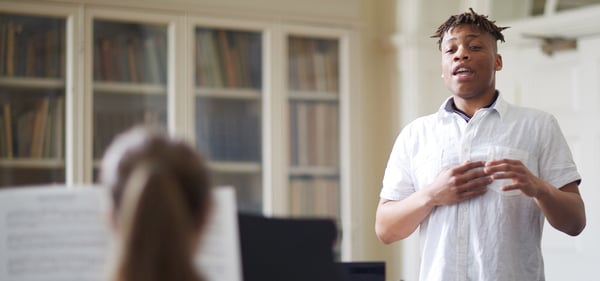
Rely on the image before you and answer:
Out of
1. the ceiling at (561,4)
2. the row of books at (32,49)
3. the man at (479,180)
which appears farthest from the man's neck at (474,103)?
the row of books at (32,49)

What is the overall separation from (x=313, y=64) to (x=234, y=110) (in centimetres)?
45

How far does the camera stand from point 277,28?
405 centimetres

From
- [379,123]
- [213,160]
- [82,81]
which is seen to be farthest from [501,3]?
[82,81]

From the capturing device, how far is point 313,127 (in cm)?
419

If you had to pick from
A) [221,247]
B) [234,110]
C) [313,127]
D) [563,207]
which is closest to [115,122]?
[234,110]

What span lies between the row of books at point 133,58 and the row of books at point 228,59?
0.56 feet

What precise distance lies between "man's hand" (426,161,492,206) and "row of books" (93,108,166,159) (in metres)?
2.02

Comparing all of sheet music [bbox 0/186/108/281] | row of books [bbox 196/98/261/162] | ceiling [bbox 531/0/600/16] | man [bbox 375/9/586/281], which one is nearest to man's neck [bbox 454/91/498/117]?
man [bbox 375/9/586/281]

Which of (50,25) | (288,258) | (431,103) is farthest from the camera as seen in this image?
(431,103)

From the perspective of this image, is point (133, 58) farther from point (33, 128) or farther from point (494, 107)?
point (494, 107)

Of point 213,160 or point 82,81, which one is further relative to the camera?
point 213,160

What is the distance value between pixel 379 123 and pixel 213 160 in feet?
3.09

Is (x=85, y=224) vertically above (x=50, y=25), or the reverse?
(x=50, y=25)

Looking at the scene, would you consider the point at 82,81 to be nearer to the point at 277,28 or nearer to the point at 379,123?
the point at 277,28
